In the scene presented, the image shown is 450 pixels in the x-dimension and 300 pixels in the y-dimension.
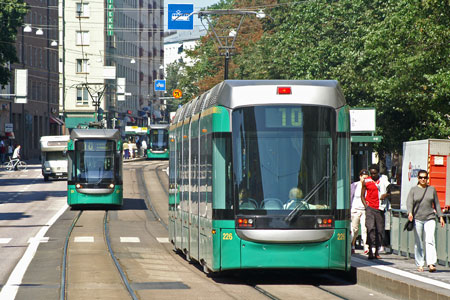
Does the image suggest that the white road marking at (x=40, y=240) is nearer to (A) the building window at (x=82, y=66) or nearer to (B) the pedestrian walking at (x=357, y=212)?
(B) the pedestrian walking at (x=357, y=212)

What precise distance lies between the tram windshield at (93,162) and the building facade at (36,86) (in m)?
47.8

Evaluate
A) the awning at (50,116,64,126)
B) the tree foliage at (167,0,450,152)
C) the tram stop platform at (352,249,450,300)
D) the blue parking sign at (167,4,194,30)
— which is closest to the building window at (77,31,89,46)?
the awning at (50,116,64,126)

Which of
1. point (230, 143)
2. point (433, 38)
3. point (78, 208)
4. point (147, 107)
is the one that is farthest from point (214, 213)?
point (147, 107)

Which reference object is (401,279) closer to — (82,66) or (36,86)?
(36,86)

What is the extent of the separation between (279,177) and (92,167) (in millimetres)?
23422

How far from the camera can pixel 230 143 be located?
1477 centimetres

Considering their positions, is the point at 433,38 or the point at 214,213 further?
the point at 433,38

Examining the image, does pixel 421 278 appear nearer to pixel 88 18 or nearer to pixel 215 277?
pixel 215 277

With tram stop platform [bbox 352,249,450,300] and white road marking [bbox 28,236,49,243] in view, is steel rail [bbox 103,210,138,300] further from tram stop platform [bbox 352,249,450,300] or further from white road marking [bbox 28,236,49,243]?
tram stop platform [bbox 352,249,450,300]

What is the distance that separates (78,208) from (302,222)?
85.5ft

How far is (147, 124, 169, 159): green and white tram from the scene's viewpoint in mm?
79562

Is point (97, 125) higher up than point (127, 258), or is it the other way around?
point (97, 125)

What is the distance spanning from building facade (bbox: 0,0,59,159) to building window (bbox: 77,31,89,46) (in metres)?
4.77


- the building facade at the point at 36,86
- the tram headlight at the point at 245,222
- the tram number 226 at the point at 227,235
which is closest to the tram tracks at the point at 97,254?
the tram number 226 at the point at 227,235
